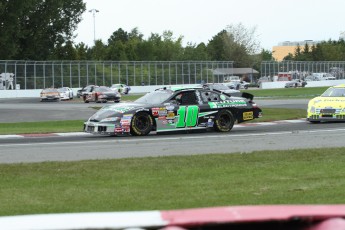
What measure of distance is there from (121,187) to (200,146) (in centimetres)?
667

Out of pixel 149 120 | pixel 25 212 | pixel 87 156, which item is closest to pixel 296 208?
pixel 25 212

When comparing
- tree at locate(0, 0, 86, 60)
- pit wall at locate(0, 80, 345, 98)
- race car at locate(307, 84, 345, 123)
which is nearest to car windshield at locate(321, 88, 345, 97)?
A: race car at locate(307, 84, 345, 123)

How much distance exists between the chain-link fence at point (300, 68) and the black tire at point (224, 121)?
80.4m

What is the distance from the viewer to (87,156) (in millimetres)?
13578

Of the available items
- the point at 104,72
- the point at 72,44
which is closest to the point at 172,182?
the point at 104,72

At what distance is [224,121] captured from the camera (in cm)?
2111

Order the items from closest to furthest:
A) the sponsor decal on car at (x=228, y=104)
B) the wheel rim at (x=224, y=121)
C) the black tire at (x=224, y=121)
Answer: the sponsor decal on car at (x=228, y=104), the black tire at (x=224, y=121), the wheel rim at (x=224, y=121)

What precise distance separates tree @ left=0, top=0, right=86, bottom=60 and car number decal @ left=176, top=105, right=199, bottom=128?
193 feet

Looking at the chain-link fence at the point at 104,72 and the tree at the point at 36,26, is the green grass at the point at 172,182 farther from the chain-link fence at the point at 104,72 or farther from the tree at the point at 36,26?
the tree at the point at 36,26

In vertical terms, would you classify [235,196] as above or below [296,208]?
below

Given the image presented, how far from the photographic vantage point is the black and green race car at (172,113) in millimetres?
19266

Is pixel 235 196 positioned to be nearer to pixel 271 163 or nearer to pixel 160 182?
pixel 160 182

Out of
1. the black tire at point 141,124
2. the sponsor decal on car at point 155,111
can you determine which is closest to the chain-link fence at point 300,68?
the sponsor decal on car at point 155,111

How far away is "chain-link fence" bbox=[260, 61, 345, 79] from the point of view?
3984 inches
